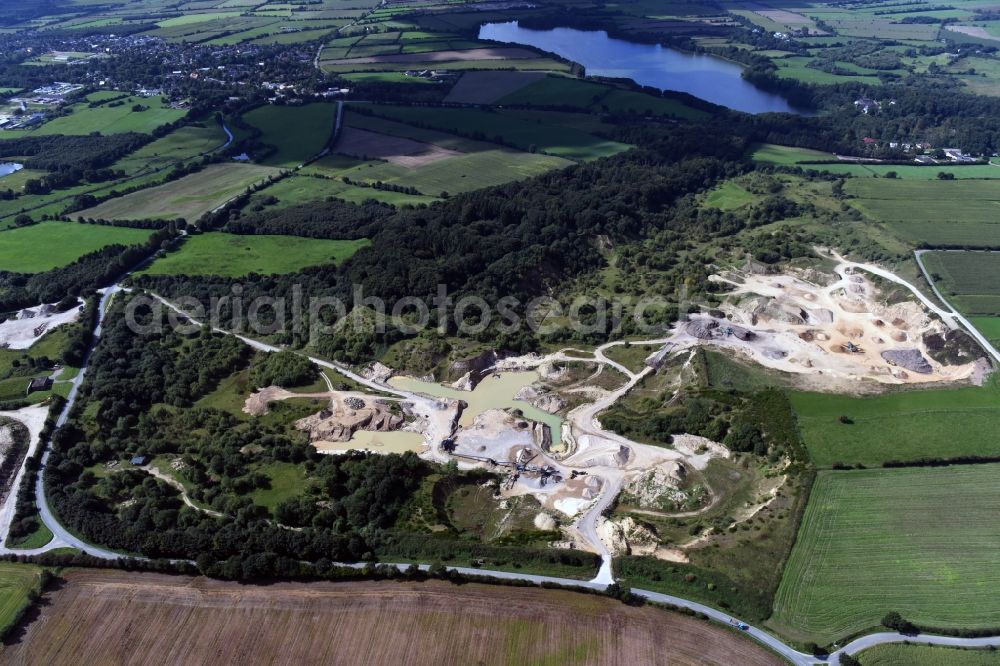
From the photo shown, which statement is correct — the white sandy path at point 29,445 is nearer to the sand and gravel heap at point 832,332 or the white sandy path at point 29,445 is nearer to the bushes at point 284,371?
the bushes at point 284,371

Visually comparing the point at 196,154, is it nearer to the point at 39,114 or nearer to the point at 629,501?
the point at 39,114

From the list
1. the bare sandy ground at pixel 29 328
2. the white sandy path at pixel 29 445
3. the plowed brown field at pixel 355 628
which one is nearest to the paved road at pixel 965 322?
the plowed brown field at pixel 355 628

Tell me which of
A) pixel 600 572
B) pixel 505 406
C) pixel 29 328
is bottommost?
pixel 600 572

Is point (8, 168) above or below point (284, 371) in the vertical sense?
above

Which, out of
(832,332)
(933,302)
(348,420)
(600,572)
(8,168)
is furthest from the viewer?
(8,168)

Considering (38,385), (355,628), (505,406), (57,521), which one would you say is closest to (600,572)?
(355,628)

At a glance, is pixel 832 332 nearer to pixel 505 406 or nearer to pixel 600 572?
pixel 505 406

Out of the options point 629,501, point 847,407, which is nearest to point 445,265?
point 629,501
